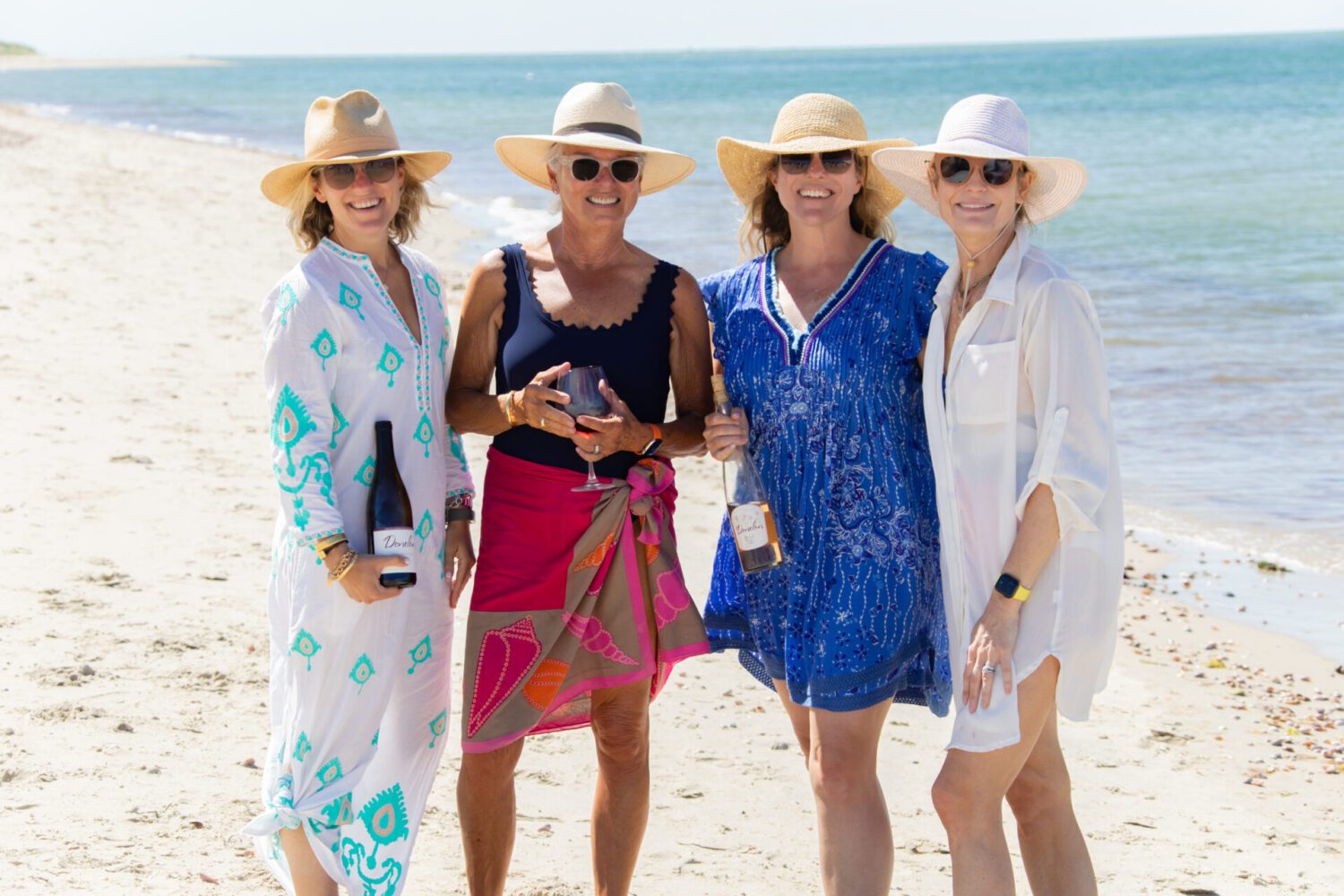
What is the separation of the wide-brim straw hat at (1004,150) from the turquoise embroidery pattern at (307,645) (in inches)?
75.8

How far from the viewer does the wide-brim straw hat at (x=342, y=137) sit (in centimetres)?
358

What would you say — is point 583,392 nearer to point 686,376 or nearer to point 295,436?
point 686,376

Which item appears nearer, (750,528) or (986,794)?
(986,794)

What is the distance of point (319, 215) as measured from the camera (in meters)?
A: 3.70

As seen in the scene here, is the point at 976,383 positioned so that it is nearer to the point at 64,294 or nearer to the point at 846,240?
the point at 846,240

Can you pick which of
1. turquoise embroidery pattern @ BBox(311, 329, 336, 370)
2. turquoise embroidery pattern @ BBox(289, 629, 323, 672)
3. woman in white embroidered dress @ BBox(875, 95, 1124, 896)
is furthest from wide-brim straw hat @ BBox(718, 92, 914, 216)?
turquoise embroidery pattern @ BBox(289, 629, 323, 672)

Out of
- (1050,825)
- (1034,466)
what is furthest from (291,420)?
(1050,825)

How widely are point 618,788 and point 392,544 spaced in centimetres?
101

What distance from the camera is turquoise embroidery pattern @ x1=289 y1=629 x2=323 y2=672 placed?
350 cm

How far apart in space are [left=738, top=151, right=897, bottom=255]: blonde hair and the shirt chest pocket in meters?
0.70

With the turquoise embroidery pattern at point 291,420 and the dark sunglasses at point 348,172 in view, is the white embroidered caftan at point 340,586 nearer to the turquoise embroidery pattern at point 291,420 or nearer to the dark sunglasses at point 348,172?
the turquoise embroidery pattern at point 291,420

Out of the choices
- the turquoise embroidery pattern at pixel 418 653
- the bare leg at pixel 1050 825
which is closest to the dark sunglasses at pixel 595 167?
the turquoise embroidery pattern at pixel 418 653

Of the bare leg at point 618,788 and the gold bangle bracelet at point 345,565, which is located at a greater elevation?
the gold bangle bracelet at point 345,565

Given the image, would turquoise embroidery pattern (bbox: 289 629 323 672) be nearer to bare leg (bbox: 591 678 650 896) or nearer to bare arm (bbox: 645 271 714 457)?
bare leg (bbox: 591 678 650 896)
